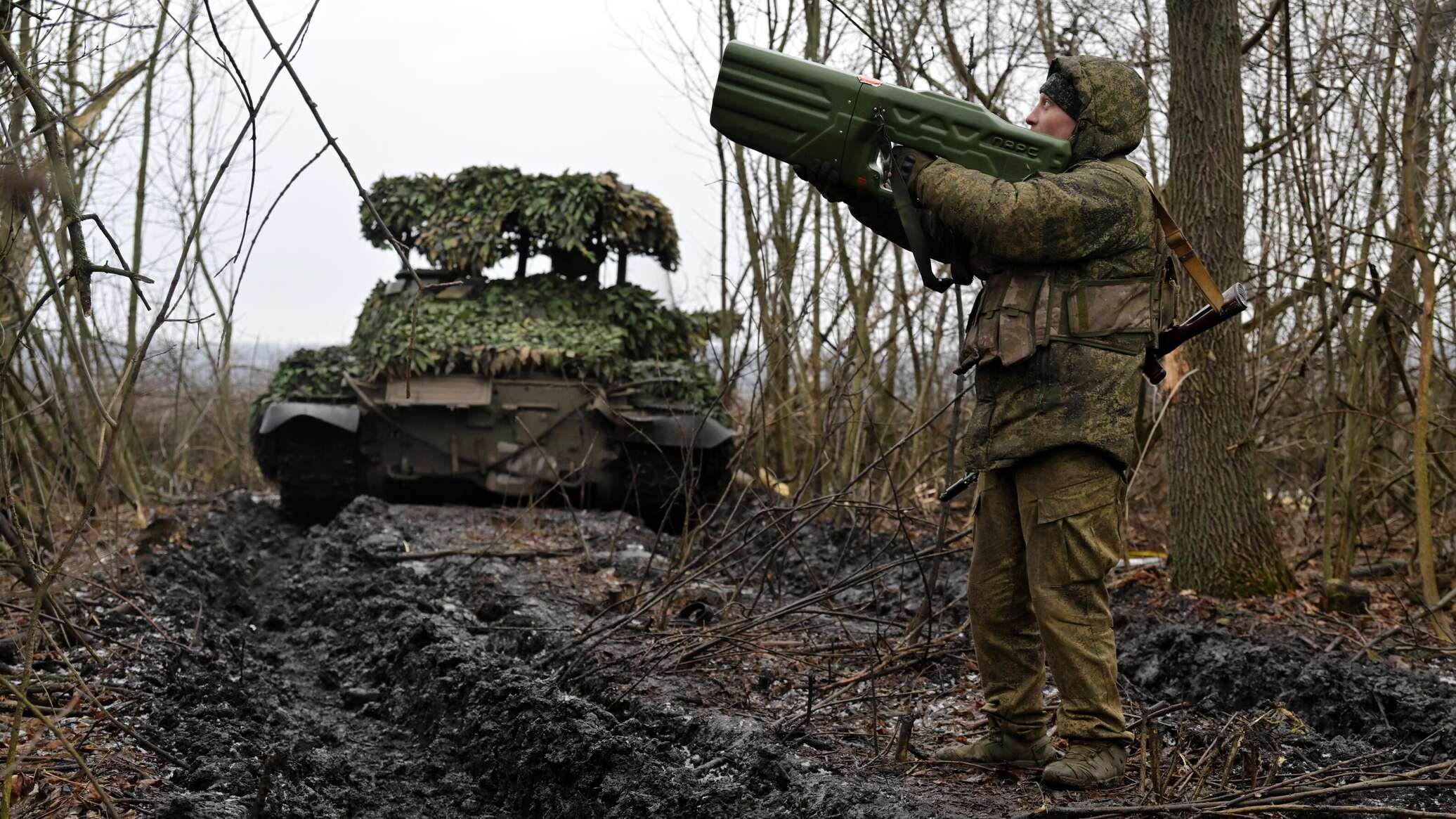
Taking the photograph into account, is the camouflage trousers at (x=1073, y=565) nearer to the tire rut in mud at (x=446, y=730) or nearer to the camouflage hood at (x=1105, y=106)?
the tire rut in mud at (x=446, y=730)

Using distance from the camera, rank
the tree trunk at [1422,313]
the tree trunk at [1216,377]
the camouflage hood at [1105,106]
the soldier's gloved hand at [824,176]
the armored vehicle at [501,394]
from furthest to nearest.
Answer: the armored vehicle at [501,394] → the tree trunk at [1216,377] → the tree trunk at [1422,313] → the soldier's gloved hand at [824,176] → the camouflage hood at [1105,106]

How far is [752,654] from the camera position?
5148 mm

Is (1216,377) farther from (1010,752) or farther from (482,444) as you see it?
(482,444)

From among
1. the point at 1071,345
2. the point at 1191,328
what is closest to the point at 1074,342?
the point at 1071,345

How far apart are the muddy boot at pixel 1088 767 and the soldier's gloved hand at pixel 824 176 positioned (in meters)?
1.58

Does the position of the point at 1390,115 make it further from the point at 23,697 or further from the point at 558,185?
the point at 23,697

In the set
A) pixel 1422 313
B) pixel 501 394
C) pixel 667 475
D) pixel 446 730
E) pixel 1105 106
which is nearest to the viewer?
pixel 1105 106

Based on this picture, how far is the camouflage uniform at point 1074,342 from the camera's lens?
10.5 ft

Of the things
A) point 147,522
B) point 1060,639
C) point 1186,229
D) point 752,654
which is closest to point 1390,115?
point 1186,229

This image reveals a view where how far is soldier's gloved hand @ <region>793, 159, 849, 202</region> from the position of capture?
11.3 ft

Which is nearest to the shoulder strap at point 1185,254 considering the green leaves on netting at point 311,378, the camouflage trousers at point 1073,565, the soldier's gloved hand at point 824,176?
the camouflage trousers at point 1073,565

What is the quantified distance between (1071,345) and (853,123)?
81 cm

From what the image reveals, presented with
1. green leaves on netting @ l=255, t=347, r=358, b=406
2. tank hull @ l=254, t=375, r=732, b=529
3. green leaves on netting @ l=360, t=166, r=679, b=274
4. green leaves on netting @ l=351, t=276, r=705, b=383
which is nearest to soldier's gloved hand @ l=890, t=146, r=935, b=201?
tank hull @ l=254, t=375, r=732, b=529

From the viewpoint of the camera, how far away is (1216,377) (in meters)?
6.31
